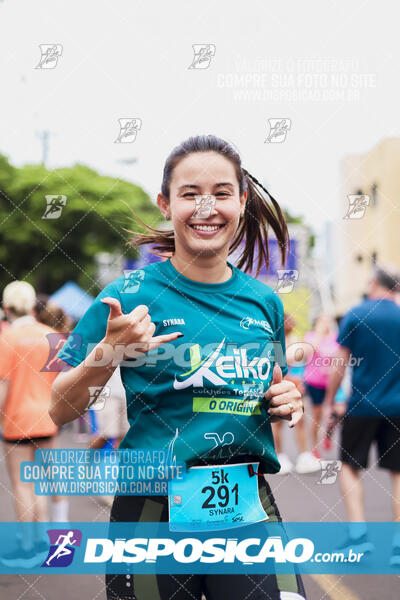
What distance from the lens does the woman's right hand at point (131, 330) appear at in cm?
197

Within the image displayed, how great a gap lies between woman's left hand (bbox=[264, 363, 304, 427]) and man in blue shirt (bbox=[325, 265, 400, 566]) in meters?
2.57

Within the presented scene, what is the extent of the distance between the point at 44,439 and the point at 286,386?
307 centimetres

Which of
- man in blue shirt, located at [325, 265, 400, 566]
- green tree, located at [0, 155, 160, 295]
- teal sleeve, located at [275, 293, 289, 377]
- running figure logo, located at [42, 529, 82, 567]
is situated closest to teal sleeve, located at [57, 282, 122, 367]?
teal sleeve, located at [275, 293, 289, 377]

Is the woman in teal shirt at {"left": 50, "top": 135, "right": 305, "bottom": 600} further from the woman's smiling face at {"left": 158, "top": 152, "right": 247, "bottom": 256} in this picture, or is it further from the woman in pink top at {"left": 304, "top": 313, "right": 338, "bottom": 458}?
the woman in pink top at {"left": 304, "top": 313, "right": 338, "bottom": 458}

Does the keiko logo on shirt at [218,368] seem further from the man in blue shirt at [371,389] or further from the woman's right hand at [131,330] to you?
the man in blue shirt at [371,389]

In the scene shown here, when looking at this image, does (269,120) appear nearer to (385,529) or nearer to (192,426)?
(192,426)

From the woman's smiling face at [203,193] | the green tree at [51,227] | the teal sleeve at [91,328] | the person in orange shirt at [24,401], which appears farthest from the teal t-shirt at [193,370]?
the green tree at [51,227]

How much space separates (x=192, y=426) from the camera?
2.12 meters

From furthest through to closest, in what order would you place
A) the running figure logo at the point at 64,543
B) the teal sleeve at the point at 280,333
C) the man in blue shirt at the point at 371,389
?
the man in blue shirt at the point at 371,389
the running figure logo at the point at 64,543
the teal sleeve at the point at 280,333

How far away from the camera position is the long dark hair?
7.61 ft

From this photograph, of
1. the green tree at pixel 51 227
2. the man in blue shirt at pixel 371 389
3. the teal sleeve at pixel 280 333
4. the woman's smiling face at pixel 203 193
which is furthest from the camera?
the green tree at pixel 51 227

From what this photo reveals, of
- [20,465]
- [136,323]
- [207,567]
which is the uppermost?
[136,323]

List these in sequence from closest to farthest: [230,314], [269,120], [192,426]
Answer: [192,426] → [230,314] → [269,120]

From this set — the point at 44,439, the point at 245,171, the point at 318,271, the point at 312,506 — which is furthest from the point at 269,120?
the point at 318,271
